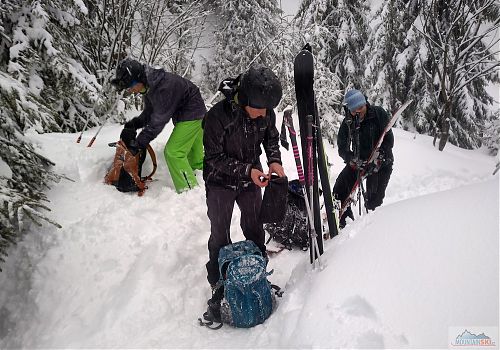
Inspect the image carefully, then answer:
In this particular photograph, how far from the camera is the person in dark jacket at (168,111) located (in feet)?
14.0

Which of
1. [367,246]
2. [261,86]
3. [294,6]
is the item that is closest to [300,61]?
[261,86]

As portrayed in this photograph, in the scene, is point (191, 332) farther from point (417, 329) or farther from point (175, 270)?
point (417, 329)

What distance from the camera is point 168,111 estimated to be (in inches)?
174

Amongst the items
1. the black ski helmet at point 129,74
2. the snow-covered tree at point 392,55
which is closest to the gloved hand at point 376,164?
the black ski helmet at point 129,74

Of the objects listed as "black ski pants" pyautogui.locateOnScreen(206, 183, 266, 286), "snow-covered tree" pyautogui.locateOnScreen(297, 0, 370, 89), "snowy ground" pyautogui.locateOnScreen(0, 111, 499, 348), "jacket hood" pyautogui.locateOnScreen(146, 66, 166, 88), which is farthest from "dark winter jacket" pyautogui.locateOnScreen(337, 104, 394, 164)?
"snow-covered tree" pyautogui.locateOnScreen(297, 0, 370, 89)

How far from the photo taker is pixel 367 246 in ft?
8.63

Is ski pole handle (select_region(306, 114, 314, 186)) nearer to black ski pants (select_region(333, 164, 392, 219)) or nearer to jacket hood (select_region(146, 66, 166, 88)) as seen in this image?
black ski pants (select_region(333, 164, 392, 219))

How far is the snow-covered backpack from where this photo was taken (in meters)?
4.76

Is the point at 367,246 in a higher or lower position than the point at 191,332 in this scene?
higher

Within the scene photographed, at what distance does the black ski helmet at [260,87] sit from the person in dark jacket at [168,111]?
6.53 feet

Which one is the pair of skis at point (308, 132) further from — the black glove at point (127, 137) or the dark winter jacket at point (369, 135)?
the black glove at point (127, 137)

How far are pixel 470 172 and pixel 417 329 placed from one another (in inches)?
359

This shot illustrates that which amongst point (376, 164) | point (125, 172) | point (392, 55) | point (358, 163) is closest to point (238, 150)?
point (358, 163)

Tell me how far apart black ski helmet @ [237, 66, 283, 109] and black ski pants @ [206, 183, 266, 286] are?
912 millimetres
